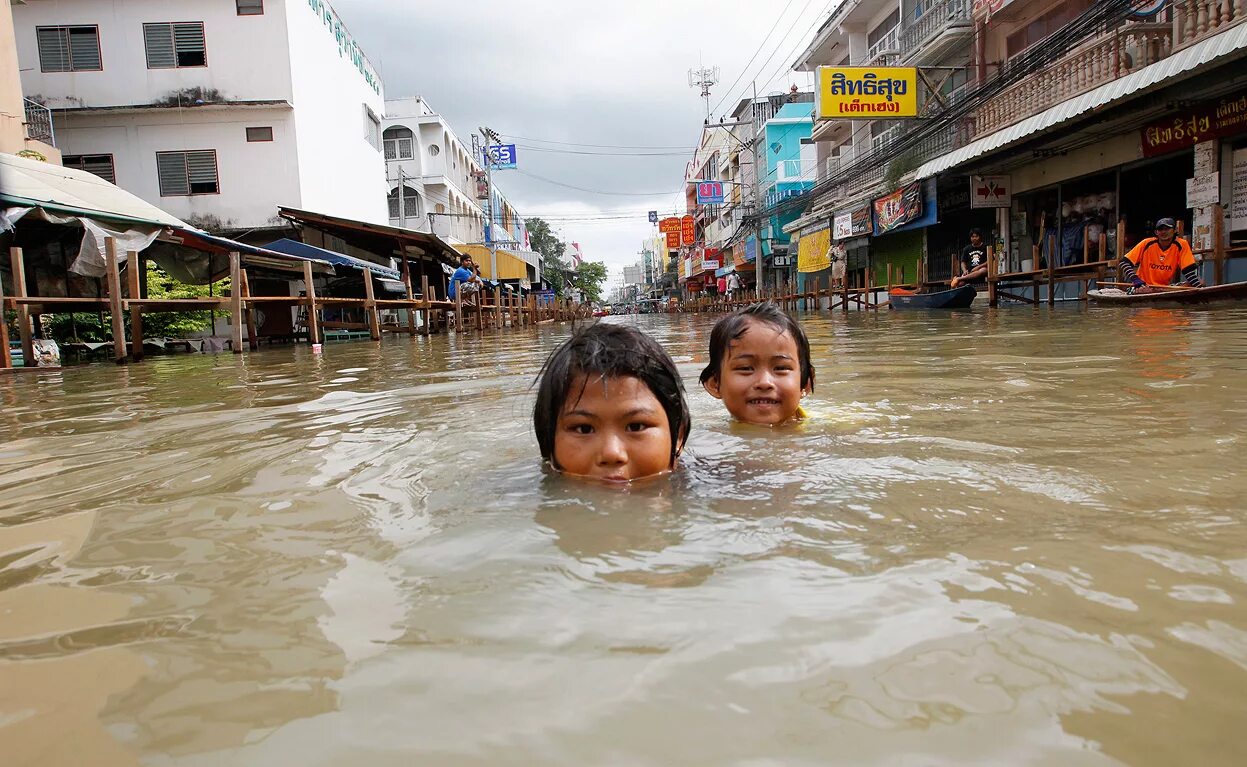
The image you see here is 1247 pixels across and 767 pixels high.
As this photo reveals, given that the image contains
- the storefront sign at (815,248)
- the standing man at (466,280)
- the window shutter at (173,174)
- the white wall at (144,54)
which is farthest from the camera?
the storefront sign at (815,248)

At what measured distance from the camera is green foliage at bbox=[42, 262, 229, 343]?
12773 millimetres

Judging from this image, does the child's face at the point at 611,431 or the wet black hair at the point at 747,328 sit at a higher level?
the wet black hair at the point at 747,328

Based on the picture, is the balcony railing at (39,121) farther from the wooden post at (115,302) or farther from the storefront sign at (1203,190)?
the storefront sign at (1203,190)

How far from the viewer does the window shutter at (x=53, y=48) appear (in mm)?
18578

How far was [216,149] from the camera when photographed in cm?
1928

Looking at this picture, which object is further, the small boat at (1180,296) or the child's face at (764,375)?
the small boat at (1180,296)

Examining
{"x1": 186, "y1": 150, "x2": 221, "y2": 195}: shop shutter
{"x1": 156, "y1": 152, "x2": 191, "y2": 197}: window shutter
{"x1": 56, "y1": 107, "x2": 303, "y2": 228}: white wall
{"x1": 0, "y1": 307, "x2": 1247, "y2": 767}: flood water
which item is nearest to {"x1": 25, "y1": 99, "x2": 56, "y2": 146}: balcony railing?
{"x1": 56, "y1": 107, "x2": 303, "y2": 228}: white wall

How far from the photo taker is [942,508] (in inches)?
71.7

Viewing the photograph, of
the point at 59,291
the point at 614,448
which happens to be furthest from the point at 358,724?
the point at 59,291

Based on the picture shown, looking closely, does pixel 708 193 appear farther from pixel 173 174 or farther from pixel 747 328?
pixel 747 328

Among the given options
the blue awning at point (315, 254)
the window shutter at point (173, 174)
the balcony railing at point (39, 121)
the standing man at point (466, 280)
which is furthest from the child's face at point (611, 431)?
the window shutter at point (173, 174)

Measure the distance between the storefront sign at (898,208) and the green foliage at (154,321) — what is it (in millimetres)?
16103

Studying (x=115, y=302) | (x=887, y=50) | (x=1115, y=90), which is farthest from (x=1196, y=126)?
(x=115, y=302)

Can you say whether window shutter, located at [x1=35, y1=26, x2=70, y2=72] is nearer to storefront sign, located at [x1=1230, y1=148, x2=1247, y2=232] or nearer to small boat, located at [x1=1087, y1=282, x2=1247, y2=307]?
small boat, located at [x1=1087, y1=282, x2=1247, y2=307]
